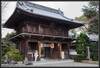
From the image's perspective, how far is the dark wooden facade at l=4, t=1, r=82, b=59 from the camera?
17562 millimetres

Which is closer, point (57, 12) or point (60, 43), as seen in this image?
point (60, 43)

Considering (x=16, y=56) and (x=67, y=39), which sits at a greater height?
(x=67, y=39)

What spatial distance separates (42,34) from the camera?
1861cm

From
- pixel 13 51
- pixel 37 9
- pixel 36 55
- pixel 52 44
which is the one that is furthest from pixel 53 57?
pixel 37 9

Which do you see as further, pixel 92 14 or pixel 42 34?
pixel 92 14

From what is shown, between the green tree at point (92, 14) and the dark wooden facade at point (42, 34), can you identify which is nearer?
the dark wooden facade at point (42, 34)

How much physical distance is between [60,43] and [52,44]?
1231 millimetres

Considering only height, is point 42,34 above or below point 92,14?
below

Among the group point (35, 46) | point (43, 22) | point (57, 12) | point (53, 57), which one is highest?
point (57, 12)

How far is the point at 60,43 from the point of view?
20281 mm

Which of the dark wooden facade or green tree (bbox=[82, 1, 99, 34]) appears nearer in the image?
the dark wooden facade

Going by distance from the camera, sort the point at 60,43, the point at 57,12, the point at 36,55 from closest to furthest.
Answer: the point at 36,55, the point at 60,43, the point at 57,12

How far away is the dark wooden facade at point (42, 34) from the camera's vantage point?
1756cm

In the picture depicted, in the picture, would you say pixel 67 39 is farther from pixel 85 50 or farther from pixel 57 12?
pixel 57 12
